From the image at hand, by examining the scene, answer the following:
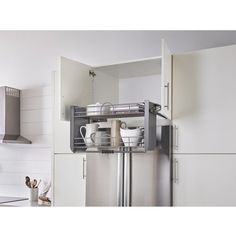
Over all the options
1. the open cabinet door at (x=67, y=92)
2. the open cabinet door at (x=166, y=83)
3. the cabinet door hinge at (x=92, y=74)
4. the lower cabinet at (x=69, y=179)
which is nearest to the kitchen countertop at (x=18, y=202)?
the lower cabinet at (x=69, y=179)

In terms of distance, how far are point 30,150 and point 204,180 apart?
6.89ft

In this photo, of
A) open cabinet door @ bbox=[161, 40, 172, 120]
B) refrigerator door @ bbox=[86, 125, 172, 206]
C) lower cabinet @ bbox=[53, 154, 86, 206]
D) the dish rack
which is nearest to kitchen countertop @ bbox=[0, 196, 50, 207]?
→ lower cabinet @ bbox=[53, 154, 86, 206]

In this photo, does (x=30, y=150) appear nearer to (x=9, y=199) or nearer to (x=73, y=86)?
(x=9, y=199)

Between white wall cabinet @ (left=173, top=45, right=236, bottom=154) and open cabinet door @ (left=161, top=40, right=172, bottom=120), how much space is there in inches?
1.9

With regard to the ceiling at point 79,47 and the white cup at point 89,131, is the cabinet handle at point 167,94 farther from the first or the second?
the ceiling at point 79,47

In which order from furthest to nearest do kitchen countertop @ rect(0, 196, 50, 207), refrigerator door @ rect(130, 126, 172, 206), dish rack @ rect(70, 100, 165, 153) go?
kitchen countertop @ rect(0, 196, 50, 207), refrigerator door @ rect(130, 126, 172, 206), dish rack @ rect(70, 100, 165, 153)

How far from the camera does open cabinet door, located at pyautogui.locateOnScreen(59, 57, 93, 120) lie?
2.34 metres

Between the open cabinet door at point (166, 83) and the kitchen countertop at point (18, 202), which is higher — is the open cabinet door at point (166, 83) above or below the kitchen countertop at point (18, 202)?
above

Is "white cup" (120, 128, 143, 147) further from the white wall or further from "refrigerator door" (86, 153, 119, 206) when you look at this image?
the white wall

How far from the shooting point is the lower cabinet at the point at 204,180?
2158 mm

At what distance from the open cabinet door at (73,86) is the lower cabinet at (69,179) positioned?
48 cm
